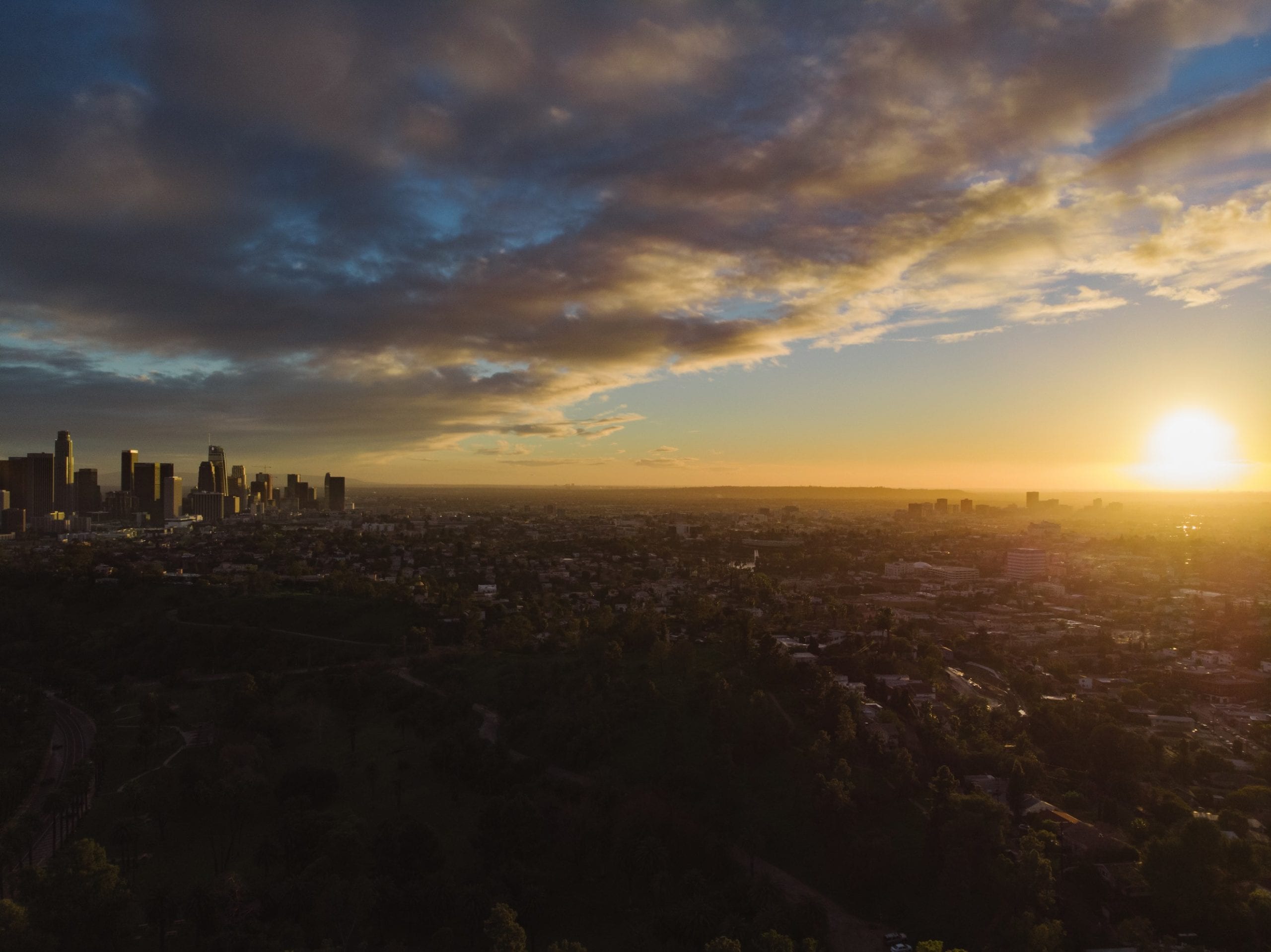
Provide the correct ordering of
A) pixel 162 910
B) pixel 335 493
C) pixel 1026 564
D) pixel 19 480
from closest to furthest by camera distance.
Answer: pixel 162 910 → pixel 1026 564 → pixel 19 480 → pixel 335 493

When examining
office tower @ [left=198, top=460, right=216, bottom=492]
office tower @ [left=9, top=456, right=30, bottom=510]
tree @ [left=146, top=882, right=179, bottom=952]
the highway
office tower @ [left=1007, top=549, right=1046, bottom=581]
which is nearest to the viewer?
tree @ [left=146, top=882, right=179, bottom=952]

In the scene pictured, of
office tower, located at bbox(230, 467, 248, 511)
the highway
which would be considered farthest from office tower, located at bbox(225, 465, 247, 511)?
the highway

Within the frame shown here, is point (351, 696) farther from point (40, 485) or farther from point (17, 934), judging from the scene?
point (40, 485)

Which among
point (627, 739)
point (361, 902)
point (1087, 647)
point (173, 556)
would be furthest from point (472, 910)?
point (173, 556)

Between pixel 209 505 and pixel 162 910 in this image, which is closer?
pixel 162 910

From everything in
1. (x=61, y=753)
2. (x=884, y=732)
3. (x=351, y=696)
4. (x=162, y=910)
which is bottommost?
(x=61, y=753)

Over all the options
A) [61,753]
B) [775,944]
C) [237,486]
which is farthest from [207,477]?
[775,944]

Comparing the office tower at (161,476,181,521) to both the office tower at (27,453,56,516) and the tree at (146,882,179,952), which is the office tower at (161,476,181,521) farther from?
the tree at (146,882,179,952)

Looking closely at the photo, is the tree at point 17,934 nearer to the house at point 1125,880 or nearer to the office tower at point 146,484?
the house at point 1125,880

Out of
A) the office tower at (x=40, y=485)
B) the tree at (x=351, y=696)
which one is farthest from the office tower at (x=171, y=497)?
the tree at (x=351, y=696)
